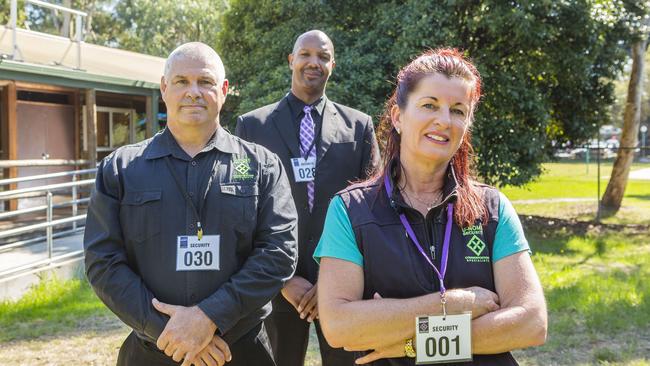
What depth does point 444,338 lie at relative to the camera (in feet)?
6.74

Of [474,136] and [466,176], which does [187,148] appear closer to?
[466,176]

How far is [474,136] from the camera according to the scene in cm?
1095

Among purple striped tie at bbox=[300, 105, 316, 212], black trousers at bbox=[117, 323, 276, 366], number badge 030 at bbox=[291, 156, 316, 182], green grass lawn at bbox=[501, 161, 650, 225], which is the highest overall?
purple striped tie at bbox=[300, 105, 316, 212]

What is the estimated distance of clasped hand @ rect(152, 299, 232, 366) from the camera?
2424 mm

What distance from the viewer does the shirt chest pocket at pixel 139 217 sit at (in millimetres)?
2568

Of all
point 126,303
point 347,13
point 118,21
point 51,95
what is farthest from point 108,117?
point 118,21

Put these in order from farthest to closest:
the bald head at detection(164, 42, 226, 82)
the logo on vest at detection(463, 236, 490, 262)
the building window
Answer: the building window < the bald head at detection(164, 42, 226, 82) < the logo on vest at detection(463, 236, 490, 262)

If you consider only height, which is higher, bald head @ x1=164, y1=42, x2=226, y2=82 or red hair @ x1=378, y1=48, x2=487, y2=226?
bald head @ x1=164, y1=42, x2=226, y2=82

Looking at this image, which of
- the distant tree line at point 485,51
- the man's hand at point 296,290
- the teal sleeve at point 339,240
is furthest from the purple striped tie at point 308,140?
the distant tree line at point 485,51

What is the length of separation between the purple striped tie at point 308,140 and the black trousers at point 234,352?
83 centimetres

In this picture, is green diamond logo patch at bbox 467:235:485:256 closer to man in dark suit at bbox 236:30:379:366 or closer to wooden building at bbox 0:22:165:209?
man in dark suit at bbox 236:30:379:366

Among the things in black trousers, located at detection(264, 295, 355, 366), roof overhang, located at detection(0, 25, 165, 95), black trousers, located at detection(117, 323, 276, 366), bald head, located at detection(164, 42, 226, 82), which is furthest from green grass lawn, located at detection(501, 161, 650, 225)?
bald head, located at detection(164, 42, 226, 82)

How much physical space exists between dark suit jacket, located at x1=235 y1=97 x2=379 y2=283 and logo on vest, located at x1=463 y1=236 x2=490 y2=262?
50.6 inches

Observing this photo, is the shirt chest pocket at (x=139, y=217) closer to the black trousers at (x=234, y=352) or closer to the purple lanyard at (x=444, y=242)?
the black trousers at (x=234, y=352)
